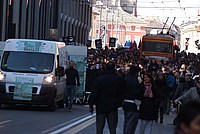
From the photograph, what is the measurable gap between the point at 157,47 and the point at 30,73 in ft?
98.9

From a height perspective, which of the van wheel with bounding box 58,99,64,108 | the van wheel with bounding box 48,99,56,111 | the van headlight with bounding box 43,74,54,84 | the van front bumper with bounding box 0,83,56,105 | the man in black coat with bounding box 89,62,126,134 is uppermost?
the man in black coat with bounding box 89,62,126,134

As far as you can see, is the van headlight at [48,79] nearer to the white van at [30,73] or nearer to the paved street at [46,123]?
the white van at [30,73]

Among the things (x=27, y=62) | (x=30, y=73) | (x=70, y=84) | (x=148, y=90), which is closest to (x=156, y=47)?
(x=70, y=84)

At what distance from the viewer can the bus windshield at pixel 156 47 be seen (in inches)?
1962

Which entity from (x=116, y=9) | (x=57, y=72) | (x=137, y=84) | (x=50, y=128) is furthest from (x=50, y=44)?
(x=116, y=9)

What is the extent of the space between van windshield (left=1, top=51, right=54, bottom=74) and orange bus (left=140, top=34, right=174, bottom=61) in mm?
29212

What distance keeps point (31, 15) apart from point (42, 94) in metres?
32.7

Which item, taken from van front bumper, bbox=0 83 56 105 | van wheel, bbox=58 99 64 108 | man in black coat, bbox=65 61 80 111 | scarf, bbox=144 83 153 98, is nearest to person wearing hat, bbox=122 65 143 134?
scarf, bbox=144 83 153 98

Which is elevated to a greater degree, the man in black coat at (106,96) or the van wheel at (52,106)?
the man in black coat at (106,96)

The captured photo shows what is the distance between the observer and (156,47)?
49844 millimetres

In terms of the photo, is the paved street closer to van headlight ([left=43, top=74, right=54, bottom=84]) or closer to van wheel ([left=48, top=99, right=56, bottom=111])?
van wheel ([left=48, top=99, right=56, bottom=111])

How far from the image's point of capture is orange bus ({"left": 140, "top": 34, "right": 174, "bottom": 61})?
4988 cm

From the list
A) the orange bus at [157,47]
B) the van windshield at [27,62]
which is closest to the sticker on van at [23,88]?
the van windshield at [27,62]

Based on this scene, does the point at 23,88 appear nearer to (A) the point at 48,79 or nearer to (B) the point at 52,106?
(A) the point at 48,79
